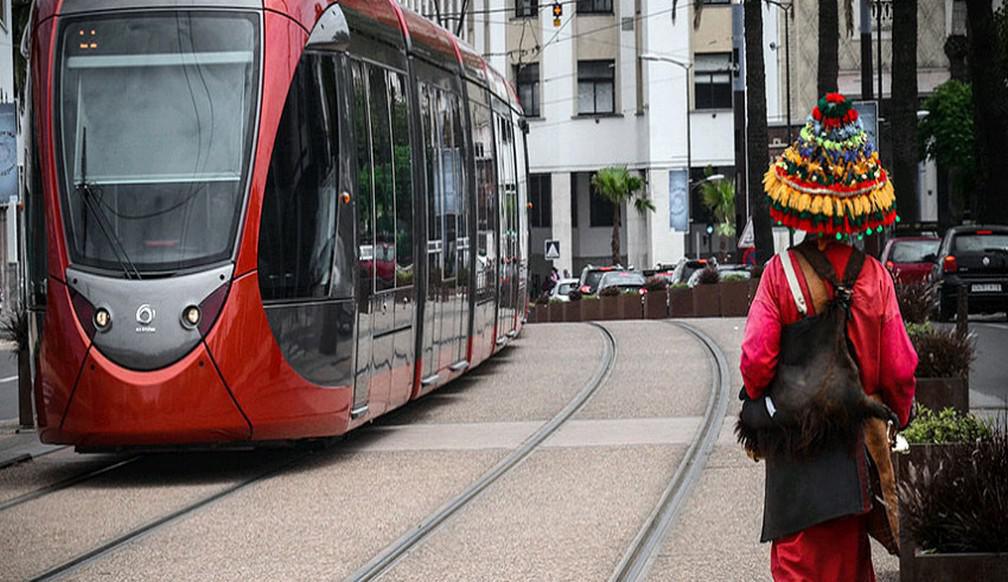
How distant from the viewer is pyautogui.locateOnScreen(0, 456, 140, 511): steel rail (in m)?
13.6

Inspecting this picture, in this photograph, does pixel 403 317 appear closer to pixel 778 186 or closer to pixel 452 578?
pixel 452 578

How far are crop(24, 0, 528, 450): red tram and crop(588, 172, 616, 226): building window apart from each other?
72.3m

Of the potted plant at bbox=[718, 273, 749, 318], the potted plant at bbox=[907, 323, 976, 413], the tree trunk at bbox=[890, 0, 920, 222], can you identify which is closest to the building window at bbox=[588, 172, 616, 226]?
the tree trunk at bbox=[890, 0, 920, 222]

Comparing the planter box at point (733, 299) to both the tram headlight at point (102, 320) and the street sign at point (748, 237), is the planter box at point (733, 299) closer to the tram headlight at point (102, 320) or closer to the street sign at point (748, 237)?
the street sign at point (748, 237)

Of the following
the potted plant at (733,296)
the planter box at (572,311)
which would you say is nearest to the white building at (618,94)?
the planter box at (572,311)

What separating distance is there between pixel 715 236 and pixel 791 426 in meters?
83.0

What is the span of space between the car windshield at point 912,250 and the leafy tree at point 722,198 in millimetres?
41144

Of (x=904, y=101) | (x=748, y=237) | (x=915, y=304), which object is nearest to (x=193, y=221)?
(x=915, y=304)

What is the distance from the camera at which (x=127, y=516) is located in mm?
12773

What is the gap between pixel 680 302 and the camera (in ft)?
162

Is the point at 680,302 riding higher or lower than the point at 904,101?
lower

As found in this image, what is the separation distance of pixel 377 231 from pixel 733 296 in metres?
32.1

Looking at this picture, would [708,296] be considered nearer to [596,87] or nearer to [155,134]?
[155,134]

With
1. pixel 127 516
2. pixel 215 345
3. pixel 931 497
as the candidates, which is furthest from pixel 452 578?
pixel 215 345
